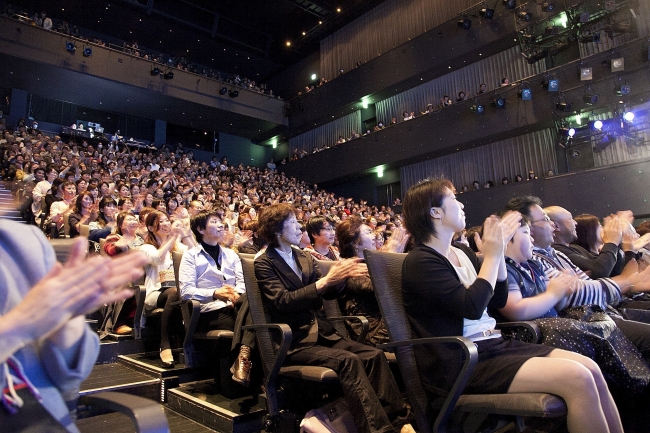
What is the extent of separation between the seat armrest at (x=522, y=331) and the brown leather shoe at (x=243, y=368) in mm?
1110

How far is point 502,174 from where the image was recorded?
34.7 feet

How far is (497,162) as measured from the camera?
10672 mm

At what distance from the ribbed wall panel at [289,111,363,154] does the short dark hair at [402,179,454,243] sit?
1212 centimetres

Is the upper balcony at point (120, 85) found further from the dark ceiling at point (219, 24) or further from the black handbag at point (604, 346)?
the black handbag at point (604, 346)

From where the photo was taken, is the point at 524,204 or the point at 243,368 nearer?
the point at 243,368

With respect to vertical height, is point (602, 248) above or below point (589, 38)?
below

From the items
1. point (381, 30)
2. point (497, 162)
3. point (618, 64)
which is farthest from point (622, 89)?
point (381, 30)

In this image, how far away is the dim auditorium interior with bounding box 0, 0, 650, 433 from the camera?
8164 millimetres

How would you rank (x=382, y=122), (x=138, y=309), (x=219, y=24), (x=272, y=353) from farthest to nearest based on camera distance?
(x=219, y=24) → (x=382, y=122) → (x=138, y=309) → (x=272, y=353)

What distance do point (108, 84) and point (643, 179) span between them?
1172 centimetres

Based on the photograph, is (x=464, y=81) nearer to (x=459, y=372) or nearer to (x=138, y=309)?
(x=138, y=309)

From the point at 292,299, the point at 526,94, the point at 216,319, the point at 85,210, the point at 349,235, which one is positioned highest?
the point at 526,94

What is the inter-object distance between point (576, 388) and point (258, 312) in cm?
126

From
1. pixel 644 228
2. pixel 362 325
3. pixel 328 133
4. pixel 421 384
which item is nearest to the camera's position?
pixel 421 384
